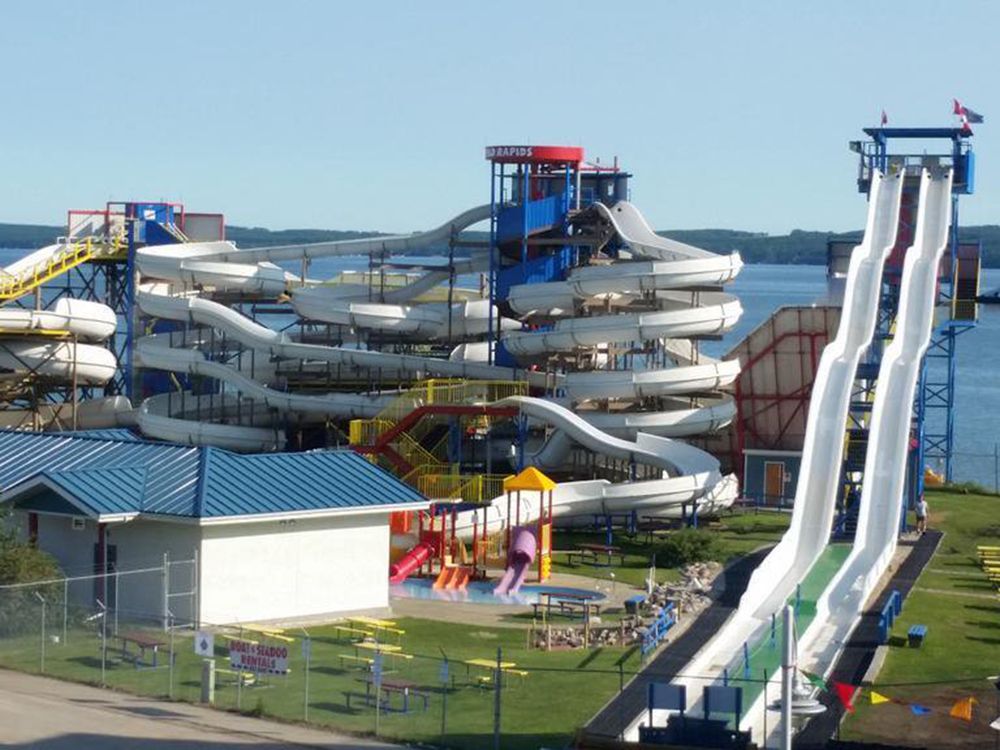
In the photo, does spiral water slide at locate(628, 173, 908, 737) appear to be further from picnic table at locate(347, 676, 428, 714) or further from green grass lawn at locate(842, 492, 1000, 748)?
picnic table at locate(347, 676, 428, 714)

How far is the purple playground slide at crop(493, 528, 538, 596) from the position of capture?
48250 millimetres

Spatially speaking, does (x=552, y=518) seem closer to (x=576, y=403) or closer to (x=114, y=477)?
(x=576, y=403)

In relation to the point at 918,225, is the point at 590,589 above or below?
below

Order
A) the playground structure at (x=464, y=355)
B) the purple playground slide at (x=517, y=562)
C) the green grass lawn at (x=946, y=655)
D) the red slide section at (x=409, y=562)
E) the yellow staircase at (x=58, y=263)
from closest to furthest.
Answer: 1. the green grass lawn at (x=946, y=655)
2. the purple playground slide at (x=517, y=562)
3. the red slide section at (x=409, y=562)
4. the playground structure at (x=464, y=355)
5. the yellow staircase at (x=58, y=263)

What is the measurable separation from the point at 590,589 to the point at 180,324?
2924cm

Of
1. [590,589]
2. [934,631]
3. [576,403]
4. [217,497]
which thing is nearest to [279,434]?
[576,403]

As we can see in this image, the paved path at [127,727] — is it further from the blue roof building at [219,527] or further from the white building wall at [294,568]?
the white building wall at [294,568]

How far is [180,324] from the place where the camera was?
73.9 meters

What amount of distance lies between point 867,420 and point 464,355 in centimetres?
1271

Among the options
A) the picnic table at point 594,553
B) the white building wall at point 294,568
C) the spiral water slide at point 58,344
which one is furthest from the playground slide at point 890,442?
the spiral water slide at point 58,344

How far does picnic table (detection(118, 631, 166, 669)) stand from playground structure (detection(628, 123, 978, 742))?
916cm

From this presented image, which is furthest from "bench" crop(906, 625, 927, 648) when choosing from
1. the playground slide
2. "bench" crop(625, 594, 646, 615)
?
"bench" crop(625, 594, 646, 615)

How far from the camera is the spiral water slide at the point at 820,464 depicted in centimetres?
4166

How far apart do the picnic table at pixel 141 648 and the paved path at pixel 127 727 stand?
195cm
